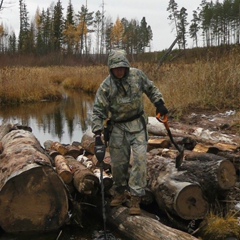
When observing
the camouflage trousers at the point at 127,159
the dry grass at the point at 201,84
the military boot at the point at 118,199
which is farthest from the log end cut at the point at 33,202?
the dry grass at the point at 201,84

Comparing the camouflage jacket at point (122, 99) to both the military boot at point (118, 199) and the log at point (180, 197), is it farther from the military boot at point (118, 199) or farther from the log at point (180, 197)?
the military boot at point (118, 199)

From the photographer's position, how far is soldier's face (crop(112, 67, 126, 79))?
5.04m

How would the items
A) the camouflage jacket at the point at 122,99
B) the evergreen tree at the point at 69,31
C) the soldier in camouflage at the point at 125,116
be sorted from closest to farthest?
the soldier in camouflage at the point at 125,116
the camouflage jacket at the point at 122,99
the evergreen tree at the point at 69,31

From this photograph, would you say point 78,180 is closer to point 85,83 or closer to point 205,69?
point 205,69

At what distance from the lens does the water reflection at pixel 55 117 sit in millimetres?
11797

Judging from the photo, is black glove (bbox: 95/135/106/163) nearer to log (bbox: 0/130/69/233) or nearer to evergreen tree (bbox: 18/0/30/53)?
log (bbox: 0/130/69/233)

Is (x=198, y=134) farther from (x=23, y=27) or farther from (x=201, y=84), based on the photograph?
(x=23, y=27)

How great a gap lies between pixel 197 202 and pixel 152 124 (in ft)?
13.4

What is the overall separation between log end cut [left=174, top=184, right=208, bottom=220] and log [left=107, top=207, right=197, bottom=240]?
0.35m

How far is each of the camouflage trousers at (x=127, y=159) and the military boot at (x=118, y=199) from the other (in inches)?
3.9

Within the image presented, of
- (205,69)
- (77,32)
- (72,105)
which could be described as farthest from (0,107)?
(77,32)

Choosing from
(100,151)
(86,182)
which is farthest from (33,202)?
(100,151)

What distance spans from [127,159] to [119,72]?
3.82 feet

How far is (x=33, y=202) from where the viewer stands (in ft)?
15.9
